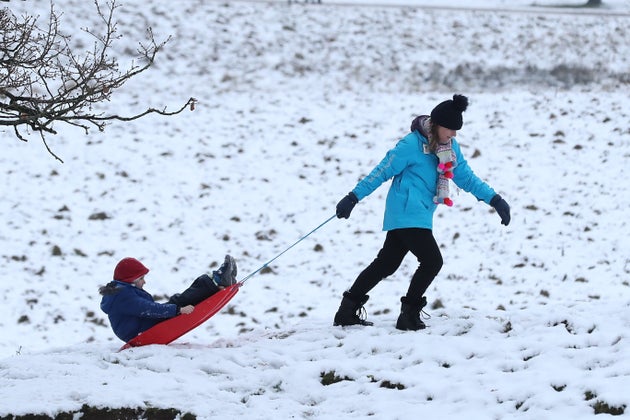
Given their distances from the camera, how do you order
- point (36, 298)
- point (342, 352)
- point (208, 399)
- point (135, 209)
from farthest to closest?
1. point (135, 209)
2. point (36, 298)
3. point (342, 352)
4. point (208, 399)

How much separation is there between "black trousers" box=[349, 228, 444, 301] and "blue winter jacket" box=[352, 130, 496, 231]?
3.9 inches

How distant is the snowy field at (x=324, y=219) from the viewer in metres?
5.55

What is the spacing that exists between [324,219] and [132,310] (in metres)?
6.53

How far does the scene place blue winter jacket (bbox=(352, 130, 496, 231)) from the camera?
6.48 meters

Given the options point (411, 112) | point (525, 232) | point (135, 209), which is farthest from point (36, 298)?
point (411, 112)

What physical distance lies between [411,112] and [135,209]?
21.6 feet

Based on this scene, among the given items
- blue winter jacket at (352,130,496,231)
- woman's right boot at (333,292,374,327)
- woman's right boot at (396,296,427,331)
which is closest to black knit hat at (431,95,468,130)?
blue winter jacket at (352,130,496,231)

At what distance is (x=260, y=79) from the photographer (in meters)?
18.4

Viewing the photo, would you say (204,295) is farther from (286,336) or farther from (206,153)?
(206,153)

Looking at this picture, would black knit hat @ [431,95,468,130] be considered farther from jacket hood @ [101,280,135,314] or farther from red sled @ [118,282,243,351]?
jacket hood @ [101,280,135,314]

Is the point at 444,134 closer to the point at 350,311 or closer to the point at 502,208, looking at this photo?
the point at 502,208

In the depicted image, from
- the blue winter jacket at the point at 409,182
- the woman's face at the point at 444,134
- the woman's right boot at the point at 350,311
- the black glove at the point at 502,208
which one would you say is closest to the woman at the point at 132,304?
the woman's right boot at the point at 350,311

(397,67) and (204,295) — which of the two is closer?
(204,295)

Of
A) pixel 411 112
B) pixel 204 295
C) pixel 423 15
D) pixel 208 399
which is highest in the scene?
pixel 423 15
